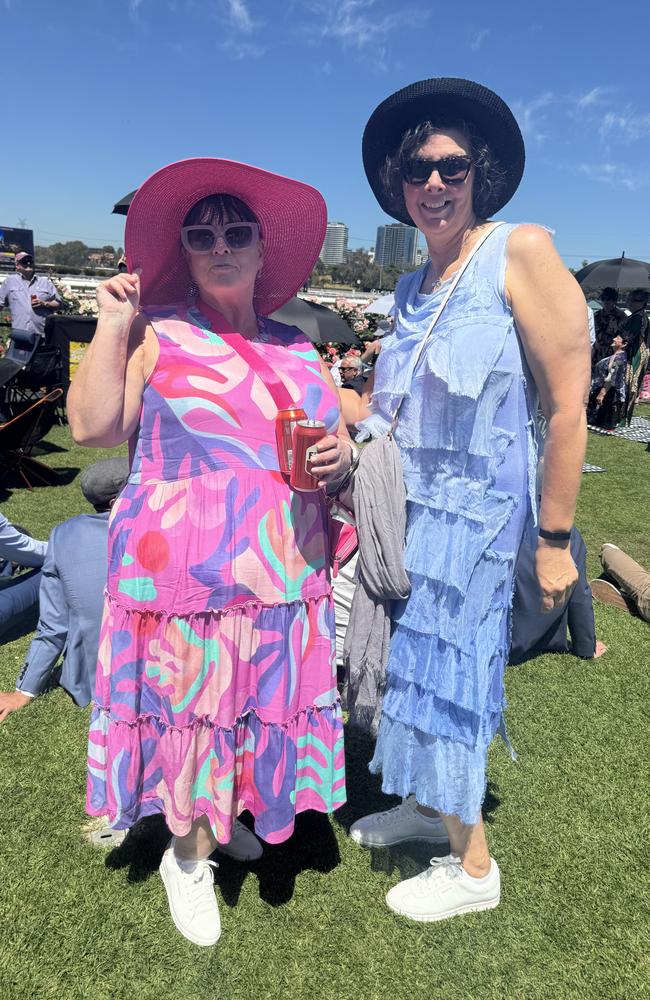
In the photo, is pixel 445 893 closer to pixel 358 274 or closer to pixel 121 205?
pixel 121 205

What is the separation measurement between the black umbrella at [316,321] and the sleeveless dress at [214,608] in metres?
8.01

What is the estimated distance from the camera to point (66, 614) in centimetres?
288

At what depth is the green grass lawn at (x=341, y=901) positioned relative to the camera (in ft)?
6.53

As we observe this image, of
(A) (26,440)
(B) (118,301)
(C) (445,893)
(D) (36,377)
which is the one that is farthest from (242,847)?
(D) (36,377)

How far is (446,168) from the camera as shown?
1.71m

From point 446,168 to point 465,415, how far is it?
66 centimetres

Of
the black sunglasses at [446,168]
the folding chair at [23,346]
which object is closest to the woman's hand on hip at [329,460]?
the black sunglasses at [446,168]

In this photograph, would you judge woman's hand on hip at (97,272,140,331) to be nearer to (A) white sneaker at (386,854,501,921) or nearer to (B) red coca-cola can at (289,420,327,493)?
(B) red coca-cola can at (289,420,327,493)

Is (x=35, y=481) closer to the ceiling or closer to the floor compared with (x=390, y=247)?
closer to the floor

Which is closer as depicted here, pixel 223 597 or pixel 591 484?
pixel 223 597

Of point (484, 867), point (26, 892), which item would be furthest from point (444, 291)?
point (26, 892)

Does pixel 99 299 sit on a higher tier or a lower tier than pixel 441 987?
higher

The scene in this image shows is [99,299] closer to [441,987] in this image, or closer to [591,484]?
[441,987]

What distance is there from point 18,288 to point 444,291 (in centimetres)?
882
